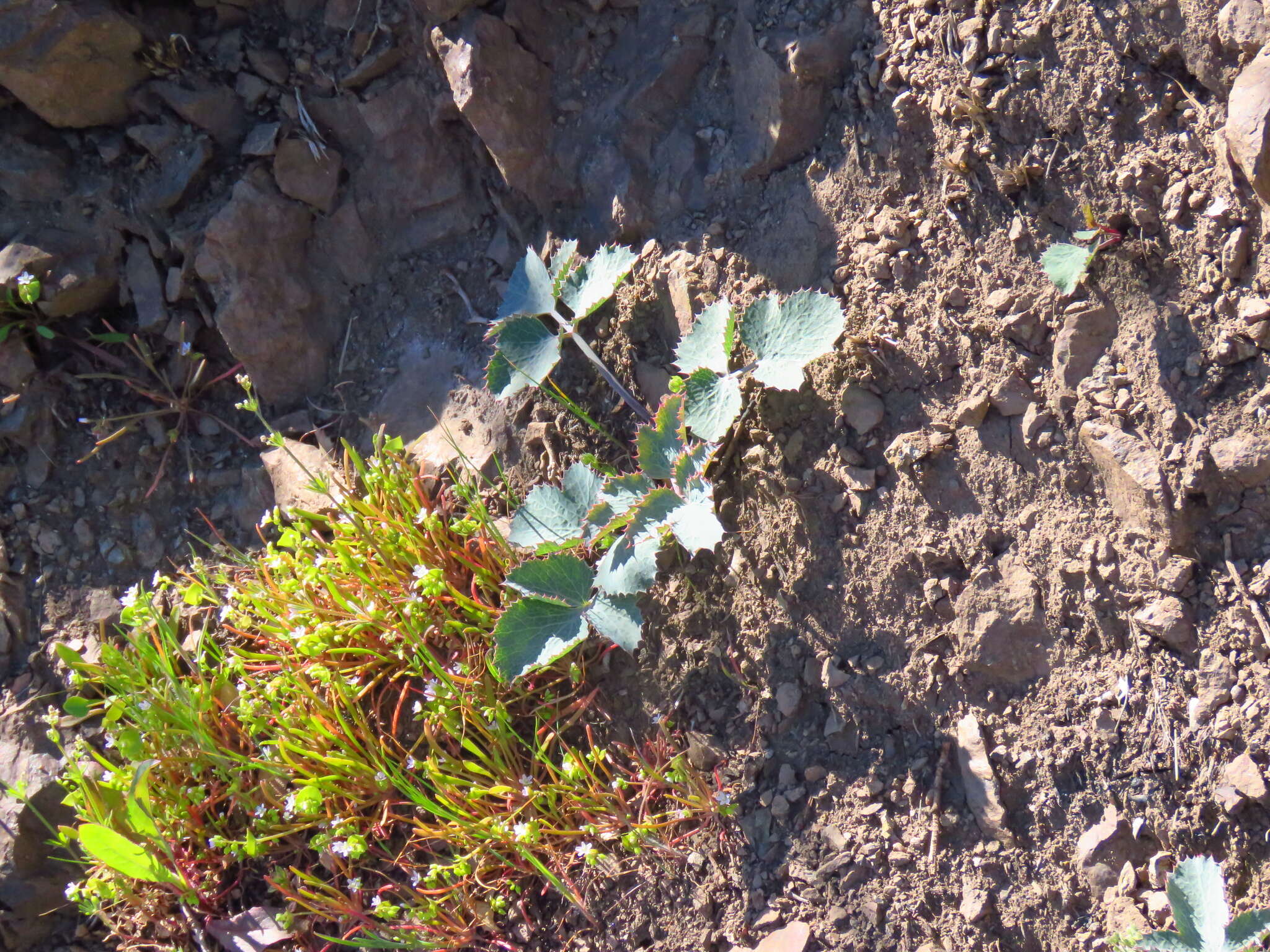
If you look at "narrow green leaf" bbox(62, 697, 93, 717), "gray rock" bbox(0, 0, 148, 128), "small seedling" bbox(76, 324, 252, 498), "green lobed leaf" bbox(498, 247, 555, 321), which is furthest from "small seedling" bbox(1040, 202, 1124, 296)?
"gray rock" bbox(0, 0, 148, 128)

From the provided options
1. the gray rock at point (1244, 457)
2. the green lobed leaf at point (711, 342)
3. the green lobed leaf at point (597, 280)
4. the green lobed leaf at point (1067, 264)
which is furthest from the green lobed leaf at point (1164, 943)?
the green lobed leaf at point (597, 280)

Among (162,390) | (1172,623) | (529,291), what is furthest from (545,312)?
(1172,623)

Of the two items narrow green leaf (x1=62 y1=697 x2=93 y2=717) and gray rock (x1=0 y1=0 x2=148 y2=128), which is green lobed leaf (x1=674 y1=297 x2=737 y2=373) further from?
gray rock (x1=0 y1=0 x2=148 y2=128)

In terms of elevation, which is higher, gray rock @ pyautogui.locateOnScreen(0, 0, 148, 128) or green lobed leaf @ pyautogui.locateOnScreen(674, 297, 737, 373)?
gray rock @ pyautogui.locateOnScreen(0, 0, 148, 128)

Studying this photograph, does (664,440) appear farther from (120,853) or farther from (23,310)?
(23,310)

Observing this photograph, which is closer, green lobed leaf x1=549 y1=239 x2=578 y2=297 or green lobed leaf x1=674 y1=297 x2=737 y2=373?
green lobed leaf x1=674 y1=297 x2=737 y2=373

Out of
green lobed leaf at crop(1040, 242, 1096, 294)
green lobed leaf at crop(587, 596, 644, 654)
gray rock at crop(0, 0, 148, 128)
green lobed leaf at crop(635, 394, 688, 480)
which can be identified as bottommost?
green lobed leaf at crop(587, 596, 644, 654)

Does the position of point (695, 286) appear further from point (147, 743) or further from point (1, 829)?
point (1, 829)
